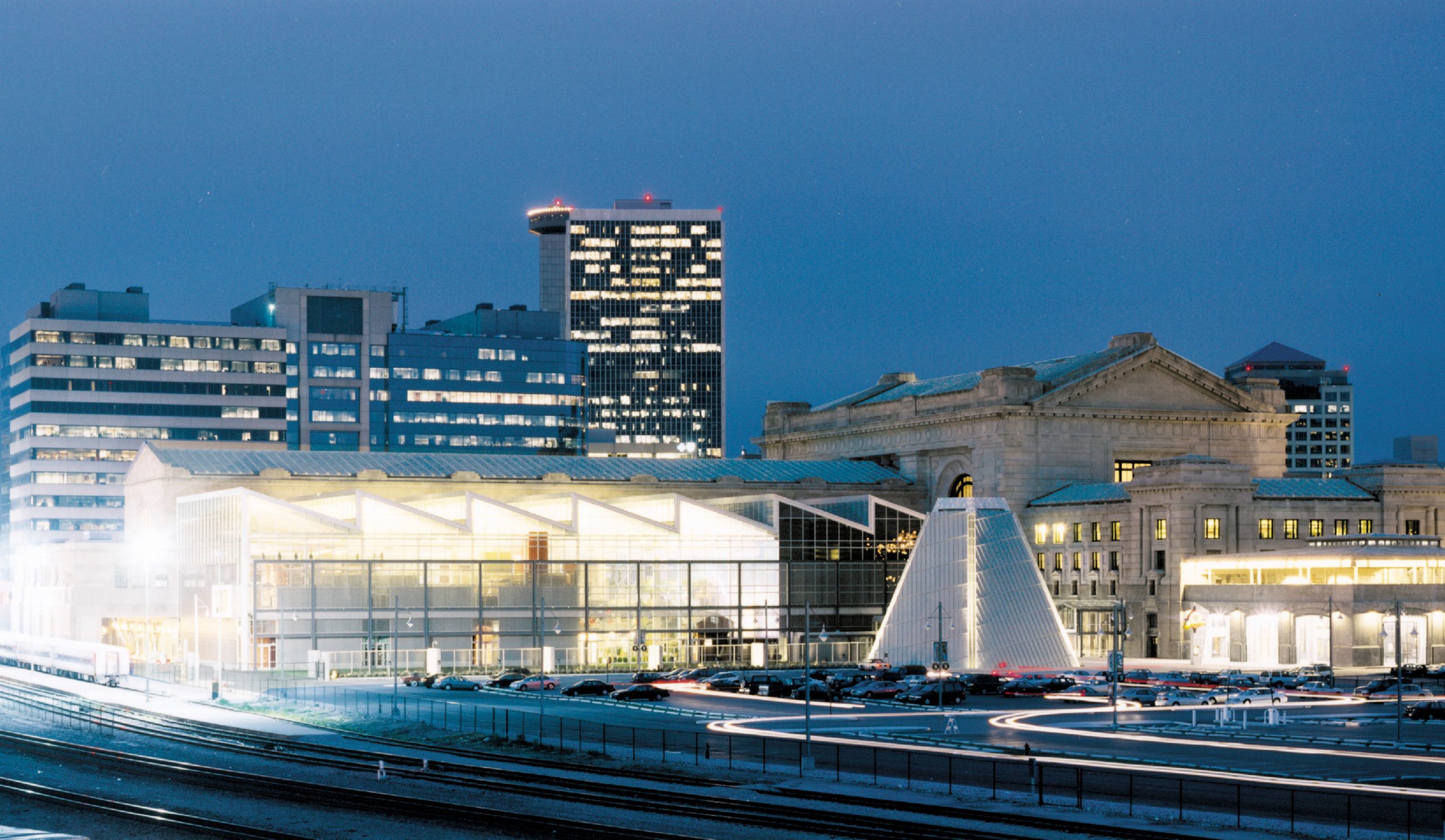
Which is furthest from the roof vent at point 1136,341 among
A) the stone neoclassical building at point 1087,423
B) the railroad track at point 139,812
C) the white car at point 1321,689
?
the railroad track at point 139,812

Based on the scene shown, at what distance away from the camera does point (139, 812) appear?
198 ft

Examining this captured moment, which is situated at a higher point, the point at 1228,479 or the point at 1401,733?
the point at 1228,479

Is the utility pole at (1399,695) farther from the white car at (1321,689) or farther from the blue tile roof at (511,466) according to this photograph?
the blue tile roof at (511,466)

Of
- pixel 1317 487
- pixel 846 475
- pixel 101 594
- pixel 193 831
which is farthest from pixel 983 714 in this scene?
pixel 101 594

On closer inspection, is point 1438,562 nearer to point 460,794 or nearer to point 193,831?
point 460,794

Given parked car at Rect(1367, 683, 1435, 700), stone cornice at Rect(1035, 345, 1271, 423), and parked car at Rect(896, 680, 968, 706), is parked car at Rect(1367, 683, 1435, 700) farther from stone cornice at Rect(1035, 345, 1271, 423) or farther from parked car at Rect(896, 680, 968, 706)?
stone cornice at Rect(1035, 345, 1271, 423)

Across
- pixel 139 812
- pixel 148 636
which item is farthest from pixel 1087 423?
pixel 139 812

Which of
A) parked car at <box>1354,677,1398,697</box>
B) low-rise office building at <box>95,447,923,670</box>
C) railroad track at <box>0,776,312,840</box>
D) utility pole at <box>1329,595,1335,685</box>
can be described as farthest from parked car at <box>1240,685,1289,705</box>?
railroad track at <box>0,776,312,840</box>

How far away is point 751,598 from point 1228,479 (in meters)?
38.3

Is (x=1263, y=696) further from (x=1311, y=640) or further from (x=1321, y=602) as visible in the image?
(x=1311, y=640)

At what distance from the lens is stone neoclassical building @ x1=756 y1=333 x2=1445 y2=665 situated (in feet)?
445

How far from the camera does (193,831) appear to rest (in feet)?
186

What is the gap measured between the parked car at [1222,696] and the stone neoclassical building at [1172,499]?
26318 millimetres

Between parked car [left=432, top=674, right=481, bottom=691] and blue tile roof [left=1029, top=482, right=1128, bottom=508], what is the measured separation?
59475mm
